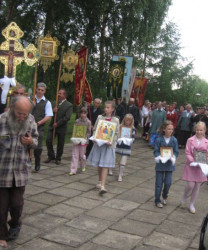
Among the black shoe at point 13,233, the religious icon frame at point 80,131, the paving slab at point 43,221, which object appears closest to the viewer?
the black shoe at point 13,233

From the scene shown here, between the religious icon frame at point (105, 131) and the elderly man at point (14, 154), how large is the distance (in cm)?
287

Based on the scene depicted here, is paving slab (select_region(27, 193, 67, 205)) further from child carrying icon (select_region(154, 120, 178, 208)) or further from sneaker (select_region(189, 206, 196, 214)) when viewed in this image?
sneaker (select_region(189, 206, 196, 214))

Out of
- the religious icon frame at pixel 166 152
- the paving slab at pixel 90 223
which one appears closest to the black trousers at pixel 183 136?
the religious icon frame at pixel 166 152

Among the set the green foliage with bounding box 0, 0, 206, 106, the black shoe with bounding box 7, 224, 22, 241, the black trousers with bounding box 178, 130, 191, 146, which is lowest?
the black shoe with bounding box 7, 224, 22, 241

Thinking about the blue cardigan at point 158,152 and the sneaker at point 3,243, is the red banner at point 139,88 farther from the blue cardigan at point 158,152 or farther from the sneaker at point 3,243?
the sneaker at point 3,243

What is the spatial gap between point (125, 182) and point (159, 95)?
21.9 meters

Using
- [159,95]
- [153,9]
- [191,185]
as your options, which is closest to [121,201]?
[191,185]

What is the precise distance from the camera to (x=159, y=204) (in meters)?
6.04

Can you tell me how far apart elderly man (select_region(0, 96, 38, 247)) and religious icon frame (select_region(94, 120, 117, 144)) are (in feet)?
9.42

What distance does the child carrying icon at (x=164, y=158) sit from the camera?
6051 millimetres

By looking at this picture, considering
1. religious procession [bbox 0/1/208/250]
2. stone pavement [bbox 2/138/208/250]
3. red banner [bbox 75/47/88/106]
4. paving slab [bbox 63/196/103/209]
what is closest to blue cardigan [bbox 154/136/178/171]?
religious procession [bbox 0/1/208/250]

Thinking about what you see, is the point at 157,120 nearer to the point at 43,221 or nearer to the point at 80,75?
the point at 80,75

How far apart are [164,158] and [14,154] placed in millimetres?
2886

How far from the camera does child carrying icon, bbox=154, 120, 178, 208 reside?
6.05m
